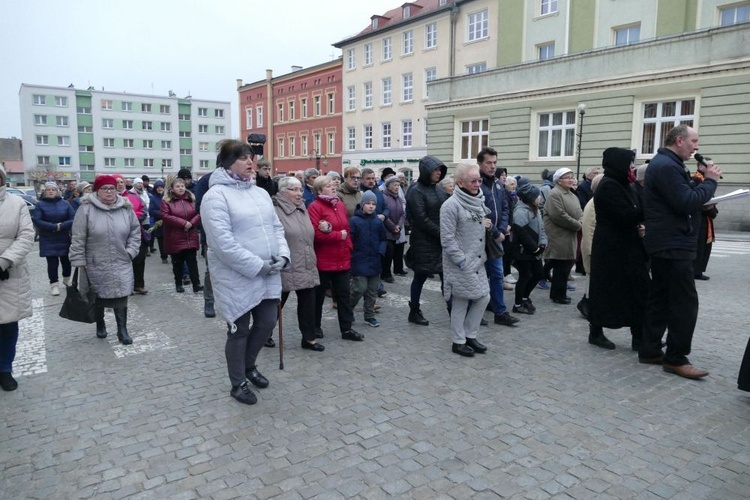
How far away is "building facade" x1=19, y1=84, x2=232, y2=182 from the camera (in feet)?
249

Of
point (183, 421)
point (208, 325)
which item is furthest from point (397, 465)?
point (208, 325)

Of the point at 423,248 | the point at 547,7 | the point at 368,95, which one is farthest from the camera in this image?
the point at 368,95

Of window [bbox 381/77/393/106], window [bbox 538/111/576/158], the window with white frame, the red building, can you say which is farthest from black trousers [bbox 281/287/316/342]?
the red building

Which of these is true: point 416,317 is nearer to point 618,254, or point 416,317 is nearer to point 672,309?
point 618,254

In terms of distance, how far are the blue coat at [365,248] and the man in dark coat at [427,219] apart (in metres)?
0.45

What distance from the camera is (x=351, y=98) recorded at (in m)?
49.0

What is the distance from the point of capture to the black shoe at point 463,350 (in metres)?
5.60

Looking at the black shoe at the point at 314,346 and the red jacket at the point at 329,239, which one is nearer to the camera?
the black shoe at the point at 314,346

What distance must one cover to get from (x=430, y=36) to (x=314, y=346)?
125 ft

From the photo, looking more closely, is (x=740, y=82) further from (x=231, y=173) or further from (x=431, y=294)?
(x=231, y=173)

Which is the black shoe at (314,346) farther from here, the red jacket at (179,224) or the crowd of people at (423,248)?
the red jacket at (179,224)

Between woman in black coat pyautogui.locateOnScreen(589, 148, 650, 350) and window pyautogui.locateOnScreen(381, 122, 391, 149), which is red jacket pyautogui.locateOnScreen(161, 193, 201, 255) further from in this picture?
window pyautogui.locateOnScreen(381, 122, 391, 149)

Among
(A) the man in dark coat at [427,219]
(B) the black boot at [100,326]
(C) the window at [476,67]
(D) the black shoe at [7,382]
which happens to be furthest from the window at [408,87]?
(D) the black shoe at [7,382]

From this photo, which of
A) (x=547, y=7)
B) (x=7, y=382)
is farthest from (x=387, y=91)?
(x=7, y=382)
